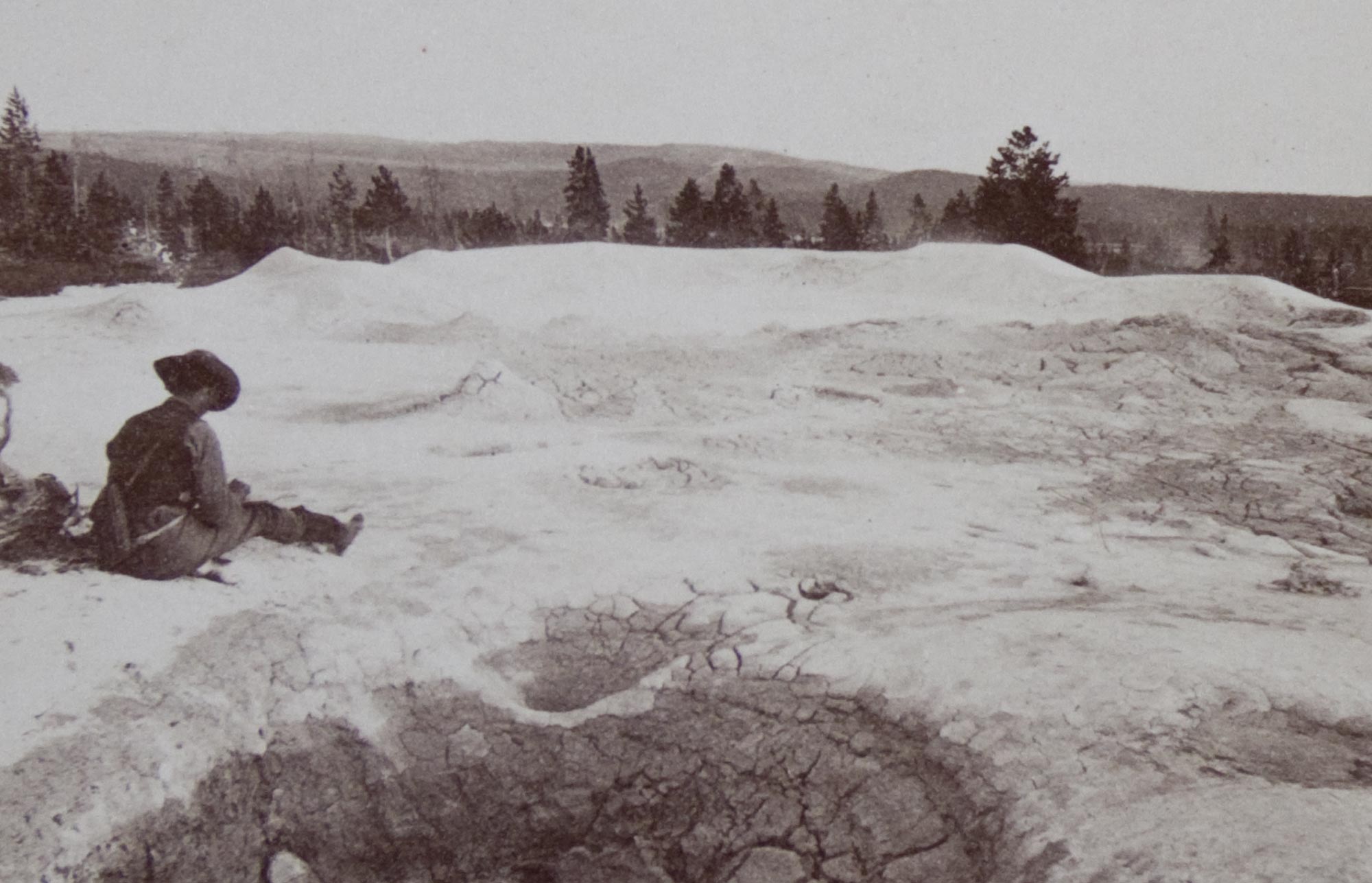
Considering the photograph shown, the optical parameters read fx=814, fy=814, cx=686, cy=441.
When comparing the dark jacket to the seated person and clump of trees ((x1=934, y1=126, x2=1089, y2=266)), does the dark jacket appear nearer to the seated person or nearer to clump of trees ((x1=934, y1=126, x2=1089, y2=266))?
the seated person

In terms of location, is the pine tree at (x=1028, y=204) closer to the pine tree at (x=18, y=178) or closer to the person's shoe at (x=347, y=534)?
the person's shoe at (x=347, y=534)

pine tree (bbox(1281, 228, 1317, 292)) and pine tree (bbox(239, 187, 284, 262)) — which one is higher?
pine tree (bbox(1281, 228, 1317, 292))

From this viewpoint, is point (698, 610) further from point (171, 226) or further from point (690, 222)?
point (171, 226)

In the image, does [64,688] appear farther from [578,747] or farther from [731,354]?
[731,354]

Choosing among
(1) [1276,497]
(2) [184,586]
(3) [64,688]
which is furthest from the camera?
(1) [1276,497]

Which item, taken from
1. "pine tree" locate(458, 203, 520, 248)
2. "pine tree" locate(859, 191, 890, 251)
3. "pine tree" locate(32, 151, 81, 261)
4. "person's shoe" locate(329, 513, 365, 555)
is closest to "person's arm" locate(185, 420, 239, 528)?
"person's shoe" locate(329, 513, 365, 555)

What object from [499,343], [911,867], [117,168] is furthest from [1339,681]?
[117,168]
